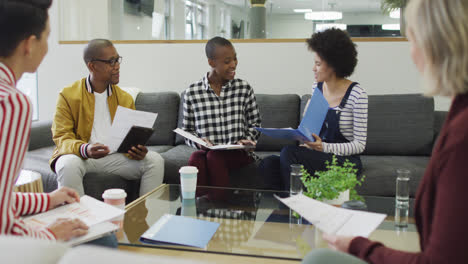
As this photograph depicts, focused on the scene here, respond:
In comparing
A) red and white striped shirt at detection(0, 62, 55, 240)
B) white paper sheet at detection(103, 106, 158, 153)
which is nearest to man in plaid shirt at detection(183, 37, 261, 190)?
white paper sheet at detection(103, 106, 158, 153)

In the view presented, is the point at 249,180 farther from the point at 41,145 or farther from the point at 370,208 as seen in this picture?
the point at 41,145

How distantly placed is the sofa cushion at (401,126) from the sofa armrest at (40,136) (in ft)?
7.37

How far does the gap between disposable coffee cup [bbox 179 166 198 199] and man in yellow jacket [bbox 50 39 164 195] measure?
0.56 metres

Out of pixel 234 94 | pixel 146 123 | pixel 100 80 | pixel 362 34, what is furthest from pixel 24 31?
pixel 362 34

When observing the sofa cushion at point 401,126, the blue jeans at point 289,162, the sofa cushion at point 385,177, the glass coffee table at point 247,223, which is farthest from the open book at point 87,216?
the sofa cushion at point 401,126

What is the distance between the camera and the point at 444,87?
33.3 inches

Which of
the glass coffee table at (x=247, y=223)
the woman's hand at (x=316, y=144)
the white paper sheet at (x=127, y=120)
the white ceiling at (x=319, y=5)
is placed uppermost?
the white ceiling at (x=319, y=5)

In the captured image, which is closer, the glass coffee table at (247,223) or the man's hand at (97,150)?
the glass coffee table at (247,223)

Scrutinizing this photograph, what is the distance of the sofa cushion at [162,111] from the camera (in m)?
3.31

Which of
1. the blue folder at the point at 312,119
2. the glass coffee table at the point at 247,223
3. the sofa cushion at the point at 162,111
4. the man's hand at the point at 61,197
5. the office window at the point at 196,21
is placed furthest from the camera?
the office window at the point at 196,21

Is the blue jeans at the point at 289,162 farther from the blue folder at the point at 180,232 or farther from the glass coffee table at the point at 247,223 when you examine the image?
the blue folder at the point at 180,232

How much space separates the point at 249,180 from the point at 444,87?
1925 millimetres

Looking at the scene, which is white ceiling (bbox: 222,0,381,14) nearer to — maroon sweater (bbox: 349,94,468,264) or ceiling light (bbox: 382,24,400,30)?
ceiling light (bbox: 382,24,400,30)

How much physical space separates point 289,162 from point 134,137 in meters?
0.85
